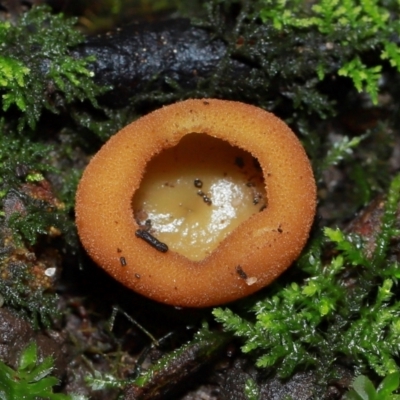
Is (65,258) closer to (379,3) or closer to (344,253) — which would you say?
(344,253)

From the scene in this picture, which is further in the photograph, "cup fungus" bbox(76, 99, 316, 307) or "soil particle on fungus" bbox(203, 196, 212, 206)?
"soil particle on fungus" bbox(203, 196, 212, 206)

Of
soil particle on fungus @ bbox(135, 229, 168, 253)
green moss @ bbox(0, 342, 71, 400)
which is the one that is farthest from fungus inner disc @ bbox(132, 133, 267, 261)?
green moss @ bbox(0, 342, 71, 400)

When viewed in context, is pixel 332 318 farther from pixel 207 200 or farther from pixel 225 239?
pixel 207 200

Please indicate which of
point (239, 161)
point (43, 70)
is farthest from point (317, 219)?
point (43, 70)

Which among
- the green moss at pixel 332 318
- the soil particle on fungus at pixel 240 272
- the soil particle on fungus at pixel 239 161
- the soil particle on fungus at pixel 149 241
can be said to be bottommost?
the green moss at pixel 332 318

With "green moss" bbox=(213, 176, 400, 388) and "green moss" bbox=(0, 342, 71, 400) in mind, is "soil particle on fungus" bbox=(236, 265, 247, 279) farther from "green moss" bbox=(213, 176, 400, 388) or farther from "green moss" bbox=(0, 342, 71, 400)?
"green moss" bbox=(0, 342, 71, 400)

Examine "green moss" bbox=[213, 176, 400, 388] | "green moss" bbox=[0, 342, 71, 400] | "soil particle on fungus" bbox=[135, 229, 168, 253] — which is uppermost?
"soil particle on fungus" bbox=[135, 229, 168, 253]

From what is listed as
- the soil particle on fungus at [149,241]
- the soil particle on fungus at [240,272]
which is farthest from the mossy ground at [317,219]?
the soil particle on fungus at [149,241]

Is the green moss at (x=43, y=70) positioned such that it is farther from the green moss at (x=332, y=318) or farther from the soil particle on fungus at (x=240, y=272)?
the green moss at (x=332, y=318)
